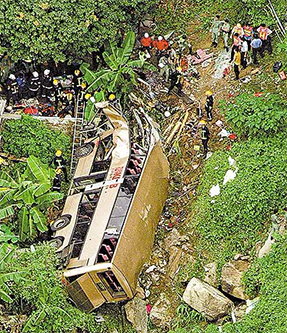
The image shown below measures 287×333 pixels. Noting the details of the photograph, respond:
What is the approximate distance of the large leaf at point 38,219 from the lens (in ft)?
67.3

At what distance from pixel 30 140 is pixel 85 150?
178cm

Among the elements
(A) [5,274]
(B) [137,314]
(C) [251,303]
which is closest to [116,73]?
(B) [137,314]

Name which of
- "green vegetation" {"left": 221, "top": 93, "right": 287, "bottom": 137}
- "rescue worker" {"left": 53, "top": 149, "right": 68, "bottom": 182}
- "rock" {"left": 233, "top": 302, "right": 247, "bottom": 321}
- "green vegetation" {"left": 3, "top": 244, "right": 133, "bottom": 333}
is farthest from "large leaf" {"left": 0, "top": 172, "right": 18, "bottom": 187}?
"rock" {"left": 233, "top": 302, "right": 247, "bottom": 321}

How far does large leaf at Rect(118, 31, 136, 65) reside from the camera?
24.0 meters

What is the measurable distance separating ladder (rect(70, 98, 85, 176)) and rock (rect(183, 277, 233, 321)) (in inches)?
218

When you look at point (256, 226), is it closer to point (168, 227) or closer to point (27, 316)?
point (168, 227)

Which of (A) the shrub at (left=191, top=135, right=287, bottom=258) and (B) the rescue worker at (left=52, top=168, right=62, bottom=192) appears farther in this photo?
(B) the rescue worker at (left=52, top=168, right=62, bottom=192)

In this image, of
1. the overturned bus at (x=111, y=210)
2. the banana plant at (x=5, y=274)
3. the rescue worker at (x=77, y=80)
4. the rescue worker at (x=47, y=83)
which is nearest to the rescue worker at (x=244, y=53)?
the overturned bus at (x=111, y=210)

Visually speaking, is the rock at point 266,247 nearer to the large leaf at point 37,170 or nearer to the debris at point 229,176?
the debris at point 229,176

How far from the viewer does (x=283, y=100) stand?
21.8m

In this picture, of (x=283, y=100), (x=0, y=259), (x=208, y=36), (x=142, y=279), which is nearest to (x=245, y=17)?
(x=208, y=36)

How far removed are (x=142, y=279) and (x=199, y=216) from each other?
224 cm

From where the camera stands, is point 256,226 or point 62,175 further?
point 62,175

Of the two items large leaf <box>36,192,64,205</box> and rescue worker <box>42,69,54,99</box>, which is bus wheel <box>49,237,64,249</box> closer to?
large leaf <box>36,192,64,205</box>
